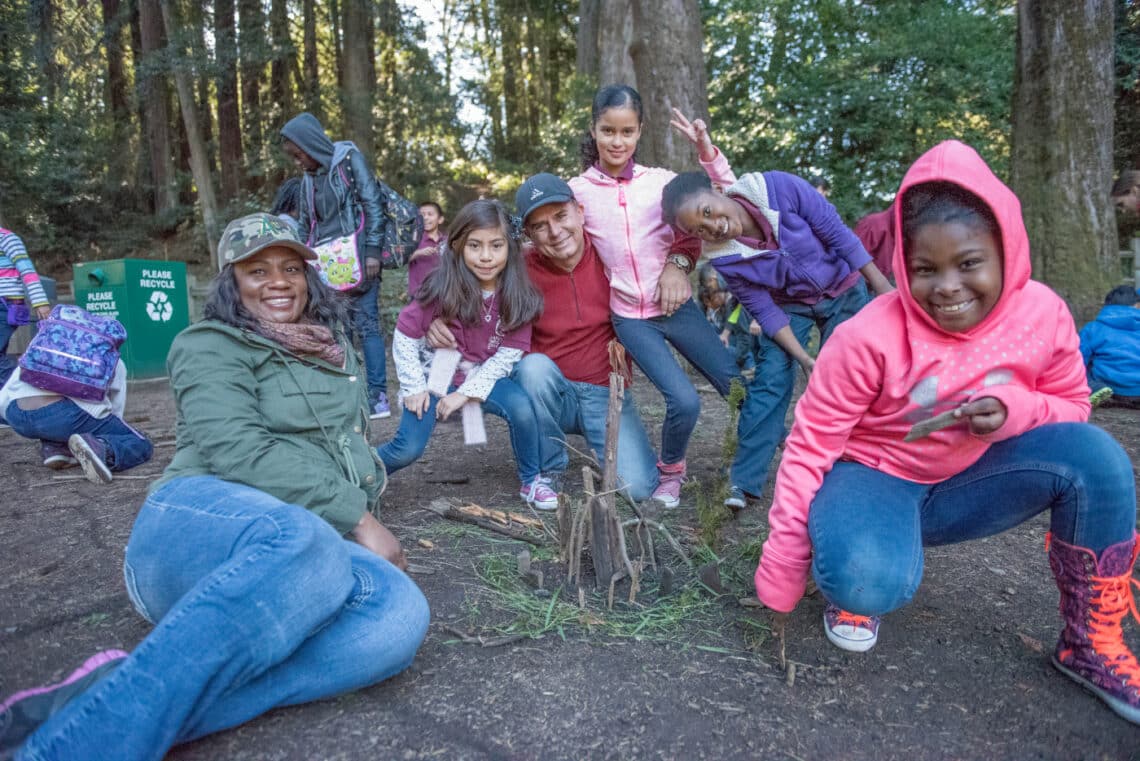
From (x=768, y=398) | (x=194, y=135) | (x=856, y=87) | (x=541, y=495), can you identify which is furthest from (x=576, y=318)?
(x=194, y=135)

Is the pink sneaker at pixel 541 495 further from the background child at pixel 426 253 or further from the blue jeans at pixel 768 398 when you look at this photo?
the background child at pixel 426 253

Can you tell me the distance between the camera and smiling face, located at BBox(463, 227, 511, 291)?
12.0 ft

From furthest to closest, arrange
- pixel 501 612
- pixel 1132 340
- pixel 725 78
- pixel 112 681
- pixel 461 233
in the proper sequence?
pixel 725 78 < pixel 1132 340 < pixel 461 233 < pixel 501 612 < pixel 112 681

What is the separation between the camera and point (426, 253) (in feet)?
23.7

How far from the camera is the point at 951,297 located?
2025mm

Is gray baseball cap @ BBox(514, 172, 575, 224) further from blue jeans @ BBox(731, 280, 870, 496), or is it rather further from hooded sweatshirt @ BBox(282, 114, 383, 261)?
hooded sweatshirt @ BBox(282, 114, 383, 261)

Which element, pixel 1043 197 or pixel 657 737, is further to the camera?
pixel 1043 197

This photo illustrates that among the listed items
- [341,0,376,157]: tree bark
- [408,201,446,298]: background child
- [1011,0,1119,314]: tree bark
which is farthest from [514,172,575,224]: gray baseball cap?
[341,0,376,157]: tree bark

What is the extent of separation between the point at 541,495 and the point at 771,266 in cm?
144

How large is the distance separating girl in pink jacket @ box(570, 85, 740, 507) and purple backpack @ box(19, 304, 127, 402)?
9.41 ft

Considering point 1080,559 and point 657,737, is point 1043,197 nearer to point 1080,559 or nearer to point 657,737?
point 1080,559

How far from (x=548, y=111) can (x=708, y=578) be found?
21.0 meters

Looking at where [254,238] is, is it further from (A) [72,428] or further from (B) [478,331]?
(A) [72,428]

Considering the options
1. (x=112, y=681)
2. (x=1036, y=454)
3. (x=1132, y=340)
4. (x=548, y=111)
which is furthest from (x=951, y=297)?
(x=548, y=111)
